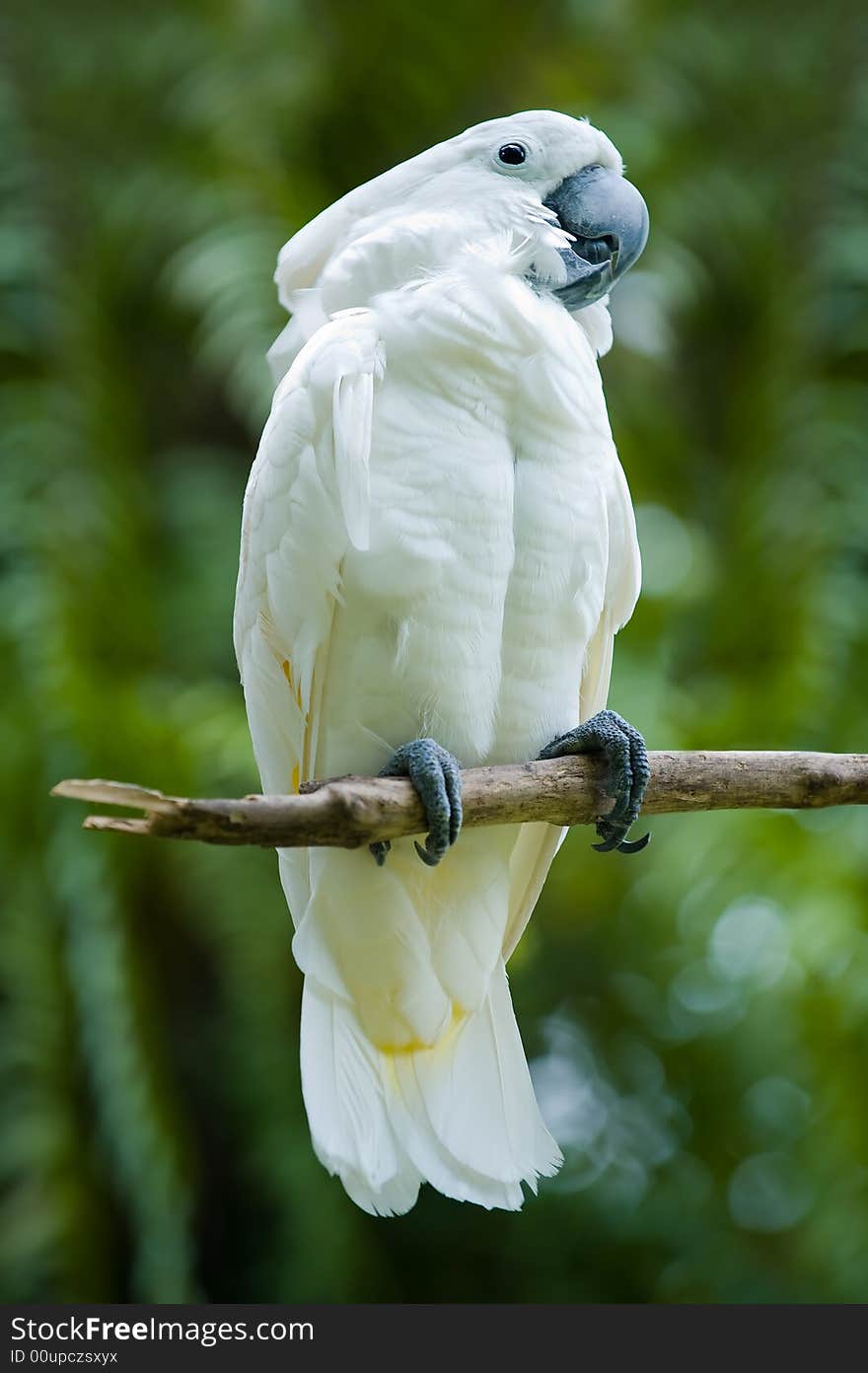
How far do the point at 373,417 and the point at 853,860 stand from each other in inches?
61.0

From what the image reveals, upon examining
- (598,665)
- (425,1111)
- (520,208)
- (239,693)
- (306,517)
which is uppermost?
(520,208)

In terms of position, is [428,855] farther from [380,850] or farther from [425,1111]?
[425,1111]

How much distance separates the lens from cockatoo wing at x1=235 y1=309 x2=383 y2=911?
151 centimetres

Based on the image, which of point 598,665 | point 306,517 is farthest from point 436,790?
point 598,665

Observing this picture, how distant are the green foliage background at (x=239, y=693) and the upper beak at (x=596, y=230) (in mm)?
1135

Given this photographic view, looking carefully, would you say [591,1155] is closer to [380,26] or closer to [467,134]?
[467,134]

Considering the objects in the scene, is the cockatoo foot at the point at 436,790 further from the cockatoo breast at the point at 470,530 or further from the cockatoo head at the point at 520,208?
the cockatoo head at the point at 520,208

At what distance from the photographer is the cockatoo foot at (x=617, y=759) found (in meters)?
1.49

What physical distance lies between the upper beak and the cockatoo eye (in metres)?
0.06

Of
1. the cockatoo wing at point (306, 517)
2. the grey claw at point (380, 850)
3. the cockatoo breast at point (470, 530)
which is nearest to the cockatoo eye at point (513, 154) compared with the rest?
the cockatoo breast at point (470, 530)

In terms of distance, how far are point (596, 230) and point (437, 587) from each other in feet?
1.81

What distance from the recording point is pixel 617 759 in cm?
149

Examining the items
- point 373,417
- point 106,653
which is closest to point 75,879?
point 106,653

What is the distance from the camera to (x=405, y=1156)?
160 centimetres
